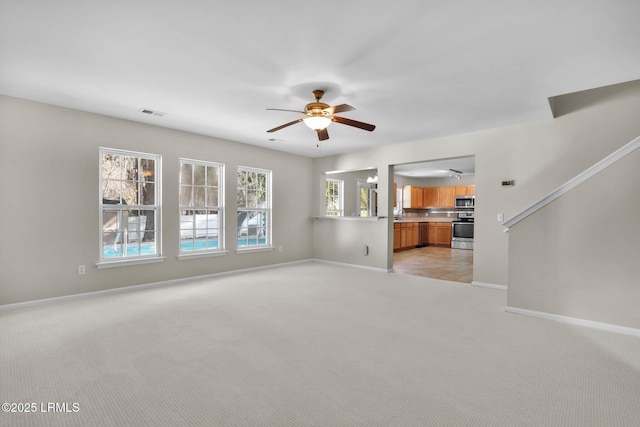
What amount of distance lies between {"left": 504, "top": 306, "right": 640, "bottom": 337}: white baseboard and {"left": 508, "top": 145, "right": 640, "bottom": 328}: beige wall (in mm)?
39

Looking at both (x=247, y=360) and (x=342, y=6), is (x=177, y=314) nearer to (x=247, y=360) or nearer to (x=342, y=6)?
(x=247, y=360)

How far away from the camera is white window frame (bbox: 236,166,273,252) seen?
6.13 metres

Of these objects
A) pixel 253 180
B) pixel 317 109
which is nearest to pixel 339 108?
pixel 317 109

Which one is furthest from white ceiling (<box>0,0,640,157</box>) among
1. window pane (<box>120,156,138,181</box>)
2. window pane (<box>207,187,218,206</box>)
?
window pane (<box>207,187,218,206</box>)

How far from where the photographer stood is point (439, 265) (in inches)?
275

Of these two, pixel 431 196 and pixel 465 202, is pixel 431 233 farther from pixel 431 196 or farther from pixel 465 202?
pixel 465 202

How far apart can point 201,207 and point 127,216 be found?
1146 millimetres

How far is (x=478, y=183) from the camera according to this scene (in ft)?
16.5

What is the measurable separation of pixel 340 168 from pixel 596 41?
486 centimetres

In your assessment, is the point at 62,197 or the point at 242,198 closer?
the point at 62,197

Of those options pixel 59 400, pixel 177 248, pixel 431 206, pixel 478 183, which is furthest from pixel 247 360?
pixel 431 206

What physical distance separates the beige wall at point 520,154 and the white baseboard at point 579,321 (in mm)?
1224

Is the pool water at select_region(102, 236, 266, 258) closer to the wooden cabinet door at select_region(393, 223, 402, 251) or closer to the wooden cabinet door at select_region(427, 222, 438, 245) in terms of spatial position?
the wooden cabinet door at select_region(393, 223, 402, 251)

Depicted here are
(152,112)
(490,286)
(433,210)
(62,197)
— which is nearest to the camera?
(62,197)
